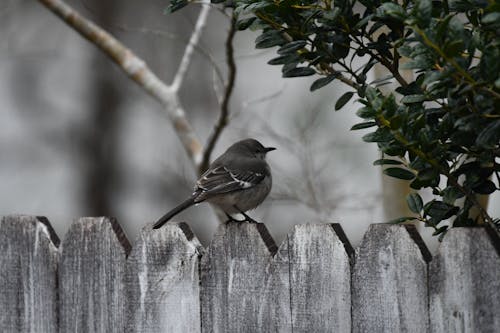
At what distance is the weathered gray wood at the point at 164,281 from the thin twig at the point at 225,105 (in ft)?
5.30

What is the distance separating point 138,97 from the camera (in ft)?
40.7

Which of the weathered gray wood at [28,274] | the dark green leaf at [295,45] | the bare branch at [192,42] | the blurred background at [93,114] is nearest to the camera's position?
the dark green leaf at [295,45]

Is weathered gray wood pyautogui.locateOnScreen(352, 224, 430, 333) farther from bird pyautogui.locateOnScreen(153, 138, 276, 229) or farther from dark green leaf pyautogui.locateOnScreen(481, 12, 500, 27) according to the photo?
bird pyautogui.locateOnScreen(153, 138, 276, 229)

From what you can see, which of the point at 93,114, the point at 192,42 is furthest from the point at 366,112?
the point at 93,114

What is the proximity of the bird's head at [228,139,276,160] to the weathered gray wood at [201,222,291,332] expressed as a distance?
7.93ft

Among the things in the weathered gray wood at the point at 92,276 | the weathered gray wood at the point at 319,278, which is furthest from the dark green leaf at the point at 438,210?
the weathered gray wood at the point at 92,276

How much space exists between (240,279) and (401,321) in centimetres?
63

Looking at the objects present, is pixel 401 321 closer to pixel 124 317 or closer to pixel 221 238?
pixel 221 238

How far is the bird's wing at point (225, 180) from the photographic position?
185 inches

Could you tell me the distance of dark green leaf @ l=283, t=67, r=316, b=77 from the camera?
10.3 feet

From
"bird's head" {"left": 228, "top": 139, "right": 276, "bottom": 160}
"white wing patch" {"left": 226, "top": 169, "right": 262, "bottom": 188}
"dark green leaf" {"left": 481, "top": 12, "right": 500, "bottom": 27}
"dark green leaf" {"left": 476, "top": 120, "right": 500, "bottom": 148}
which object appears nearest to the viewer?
"dark green leaf" {"left": 481, "top": 12, "right": 500, "bottom": 27}

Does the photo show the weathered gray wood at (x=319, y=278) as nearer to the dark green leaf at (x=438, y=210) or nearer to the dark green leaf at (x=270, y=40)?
the dark green leaf at (x=438, y=210)

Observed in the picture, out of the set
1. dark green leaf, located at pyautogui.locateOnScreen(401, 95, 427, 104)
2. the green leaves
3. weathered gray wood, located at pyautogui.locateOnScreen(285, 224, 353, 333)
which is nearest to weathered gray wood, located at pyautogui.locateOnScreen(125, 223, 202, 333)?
weathered gray wood, located at pyautogui.locateOnScreen(285, 224, 353, 333)

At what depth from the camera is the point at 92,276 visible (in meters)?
3.37
